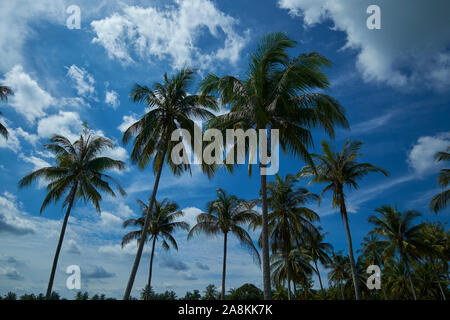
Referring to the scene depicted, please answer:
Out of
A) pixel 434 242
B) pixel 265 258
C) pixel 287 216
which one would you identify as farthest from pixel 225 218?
pixel 434 242

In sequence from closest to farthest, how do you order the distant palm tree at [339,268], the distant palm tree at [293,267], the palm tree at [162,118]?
the palm tree at [162,118], the distant palm tree at [293,267], the distant palm tree at [339,268]

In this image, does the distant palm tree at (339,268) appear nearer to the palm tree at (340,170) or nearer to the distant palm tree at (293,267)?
the distant palm tree at (293,267)

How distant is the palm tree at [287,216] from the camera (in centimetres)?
2311

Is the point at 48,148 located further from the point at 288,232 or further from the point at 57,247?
the point at 288,232

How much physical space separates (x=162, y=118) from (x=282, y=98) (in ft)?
23.9

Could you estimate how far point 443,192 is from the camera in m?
21.5

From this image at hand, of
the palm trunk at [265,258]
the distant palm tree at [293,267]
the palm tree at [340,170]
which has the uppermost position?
the palm tree at [340,170]

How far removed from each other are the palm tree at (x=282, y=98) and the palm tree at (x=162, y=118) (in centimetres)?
335

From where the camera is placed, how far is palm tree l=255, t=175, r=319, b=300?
2311 cm

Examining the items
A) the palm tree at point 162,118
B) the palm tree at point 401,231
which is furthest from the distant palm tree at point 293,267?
the palm tree at point 162,118

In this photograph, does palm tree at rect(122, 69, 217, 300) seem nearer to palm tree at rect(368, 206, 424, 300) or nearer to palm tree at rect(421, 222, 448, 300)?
palm tree at rect(368, 206, 424, 300)

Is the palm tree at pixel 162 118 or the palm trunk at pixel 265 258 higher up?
the palm tree at pixel 162 118

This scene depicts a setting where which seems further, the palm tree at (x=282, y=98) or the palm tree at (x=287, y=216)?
the palm tree at (x=287, y=216)
